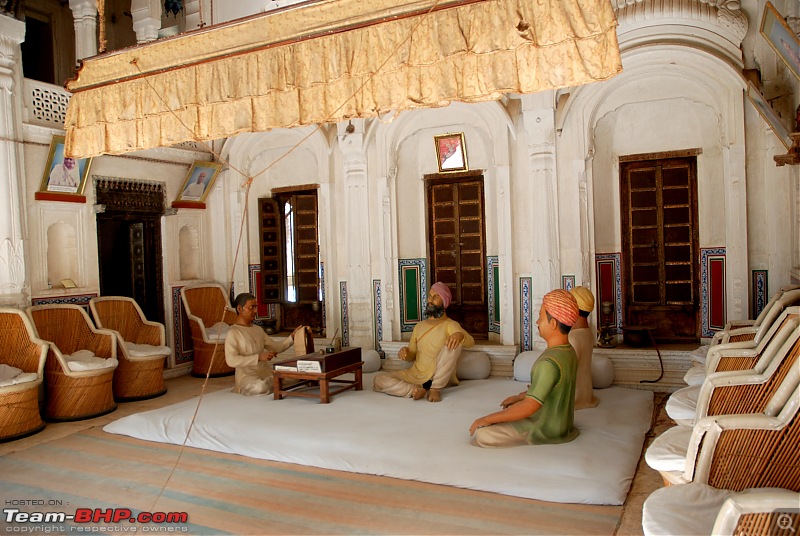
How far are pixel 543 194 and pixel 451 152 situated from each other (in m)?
1.62

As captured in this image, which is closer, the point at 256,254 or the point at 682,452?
the point at 682,452

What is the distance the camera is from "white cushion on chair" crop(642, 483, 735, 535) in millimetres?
2414

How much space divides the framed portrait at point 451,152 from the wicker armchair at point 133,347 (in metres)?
4.53

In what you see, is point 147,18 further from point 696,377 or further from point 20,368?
point 696,377

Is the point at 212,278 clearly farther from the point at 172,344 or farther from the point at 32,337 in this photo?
the point at 32,337

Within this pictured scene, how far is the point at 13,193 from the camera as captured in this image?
721cm

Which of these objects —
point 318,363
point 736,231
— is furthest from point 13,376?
point 736,231

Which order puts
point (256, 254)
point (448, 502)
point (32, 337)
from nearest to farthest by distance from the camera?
point (448, 502) → point (32, 337) → point (256, 254)

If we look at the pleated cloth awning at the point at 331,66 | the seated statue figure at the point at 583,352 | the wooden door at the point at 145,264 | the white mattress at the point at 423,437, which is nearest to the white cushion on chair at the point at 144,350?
the wooden door at the point at 145,264

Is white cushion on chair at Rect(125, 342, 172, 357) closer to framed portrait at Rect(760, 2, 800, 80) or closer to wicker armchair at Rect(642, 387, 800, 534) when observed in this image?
wicker armchair at Rect(642, 387, 800, 534)

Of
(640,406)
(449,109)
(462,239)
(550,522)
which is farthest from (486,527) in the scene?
(449,109)

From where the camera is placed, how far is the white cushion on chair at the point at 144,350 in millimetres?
7801

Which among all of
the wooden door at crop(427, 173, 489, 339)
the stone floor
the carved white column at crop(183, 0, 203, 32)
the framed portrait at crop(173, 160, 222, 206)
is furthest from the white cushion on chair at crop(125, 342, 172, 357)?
the carved white column at crop(183, 0, 203, 32)

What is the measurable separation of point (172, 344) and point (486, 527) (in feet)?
22.6
